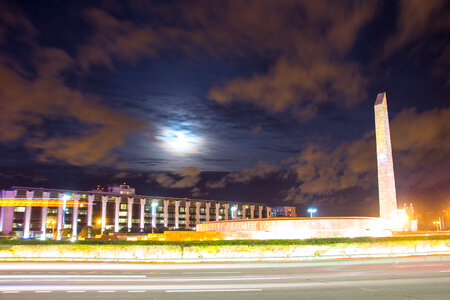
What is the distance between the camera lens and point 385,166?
4741 centimetres

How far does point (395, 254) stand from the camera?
89.4ft

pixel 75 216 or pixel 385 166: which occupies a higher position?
pixel 385 166

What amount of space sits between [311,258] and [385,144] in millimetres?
27504

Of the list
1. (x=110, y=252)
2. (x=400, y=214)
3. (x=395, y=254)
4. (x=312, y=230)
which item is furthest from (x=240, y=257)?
(x=400, y=214)

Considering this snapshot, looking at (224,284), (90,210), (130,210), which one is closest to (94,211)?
(90,210)

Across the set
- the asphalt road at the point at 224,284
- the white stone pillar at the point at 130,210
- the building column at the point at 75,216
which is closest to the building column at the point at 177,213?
the white stone pillar at the point at 130,210

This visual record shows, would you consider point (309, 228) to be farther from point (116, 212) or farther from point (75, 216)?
point (116, 212)

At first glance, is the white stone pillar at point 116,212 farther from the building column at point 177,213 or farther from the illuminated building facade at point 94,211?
the building column at point 177,213

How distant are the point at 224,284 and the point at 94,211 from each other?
95.0 m

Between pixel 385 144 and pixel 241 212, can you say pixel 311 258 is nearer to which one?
pixel 385 144

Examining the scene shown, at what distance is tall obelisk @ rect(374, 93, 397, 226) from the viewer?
155ft

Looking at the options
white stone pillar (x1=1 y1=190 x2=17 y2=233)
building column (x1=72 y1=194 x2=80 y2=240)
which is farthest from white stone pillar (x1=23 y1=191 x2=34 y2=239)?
building column (x1=72 y1=194 x2=80 y2=240)

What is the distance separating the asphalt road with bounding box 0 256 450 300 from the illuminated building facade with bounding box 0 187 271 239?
5313cm

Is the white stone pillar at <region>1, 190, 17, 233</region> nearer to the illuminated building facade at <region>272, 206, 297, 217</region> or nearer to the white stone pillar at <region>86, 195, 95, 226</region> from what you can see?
the white stone pillar at <region>86, 195, 95, 226</region>
